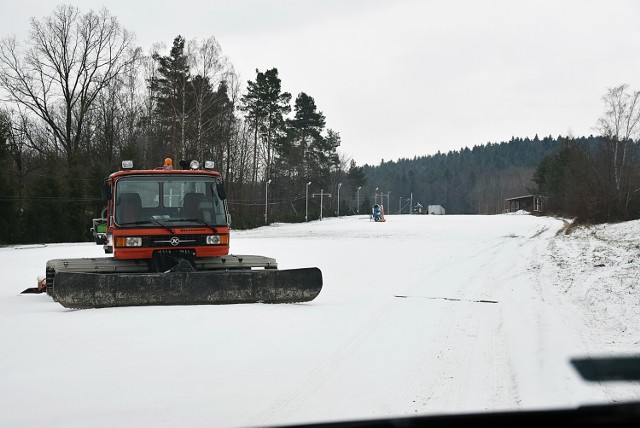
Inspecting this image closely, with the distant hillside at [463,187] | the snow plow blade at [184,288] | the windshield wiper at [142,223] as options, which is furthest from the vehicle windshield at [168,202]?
the distant hillside at [463,187]

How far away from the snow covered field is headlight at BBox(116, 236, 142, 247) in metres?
1.41

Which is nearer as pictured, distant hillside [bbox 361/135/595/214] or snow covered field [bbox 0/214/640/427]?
snow covered field [bbox 0/214/640/427]

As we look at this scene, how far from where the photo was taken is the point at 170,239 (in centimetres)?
1058

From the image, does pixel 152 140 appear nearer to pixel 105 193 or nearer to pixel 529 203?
pixel 105 193

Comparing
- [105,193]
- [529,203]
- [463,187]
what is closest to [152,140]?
[105,193]

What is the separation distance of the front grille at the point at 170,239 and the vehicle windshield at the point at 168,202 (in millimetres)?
222

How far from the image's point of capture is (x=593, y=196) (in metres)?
38.7

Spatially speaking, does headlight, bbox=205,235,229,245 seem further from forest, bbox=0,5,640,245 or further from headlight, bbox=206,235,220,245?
forest, bbox=0,5,640,245

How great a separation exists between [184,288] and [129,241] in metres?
1.53

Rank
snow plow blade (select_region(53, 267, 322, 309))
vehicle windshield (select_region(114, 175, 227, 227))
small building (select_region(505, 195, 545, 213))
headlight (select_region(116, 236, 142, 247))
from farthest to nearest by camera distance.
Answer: small building (select_region(505, 195, 545, 213)) → vehicle windshield (select_region(114, 175, 227, 227)) → headlight (select_region(116, 236, 142, 247)) → snow plow blade (select_region(53, 267, 322, 309))

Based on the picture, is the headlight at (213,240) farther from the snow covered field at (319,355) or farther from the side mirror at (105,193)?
the side mirror at (105,193)

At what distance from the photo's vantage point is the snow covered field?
473 centimetres

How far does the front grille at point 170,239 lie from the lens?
34.5ft

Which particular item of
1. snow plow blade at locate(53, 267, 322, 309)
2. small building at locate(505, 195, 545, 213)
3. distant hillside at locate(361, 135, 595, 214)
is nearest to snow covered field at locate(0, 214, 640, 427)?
snow plow blade at locate(53, 267, 322, 309)
